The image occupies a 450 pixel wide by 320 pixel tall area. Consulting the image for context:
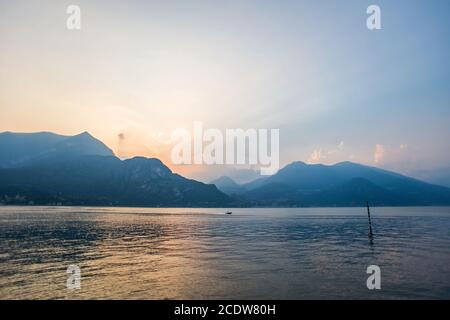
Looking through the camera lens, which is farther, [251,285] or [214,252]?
[214,252]

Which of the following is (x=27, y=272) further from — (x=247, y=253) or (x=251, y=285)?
(x=247, y=253)

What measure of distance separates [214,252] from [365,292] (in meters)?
35.3

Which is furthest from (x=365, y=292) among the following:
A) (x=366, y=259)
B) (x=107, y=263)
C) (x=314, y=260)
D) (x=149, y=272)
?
(x=107, y=263)

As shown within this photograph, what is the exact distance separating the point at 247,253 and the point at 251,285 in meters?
26.1

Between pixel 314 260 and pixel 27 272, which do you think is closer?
pixel 27 272

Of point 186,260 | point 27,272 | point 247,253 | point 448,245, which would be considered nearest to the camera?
point 27,272
